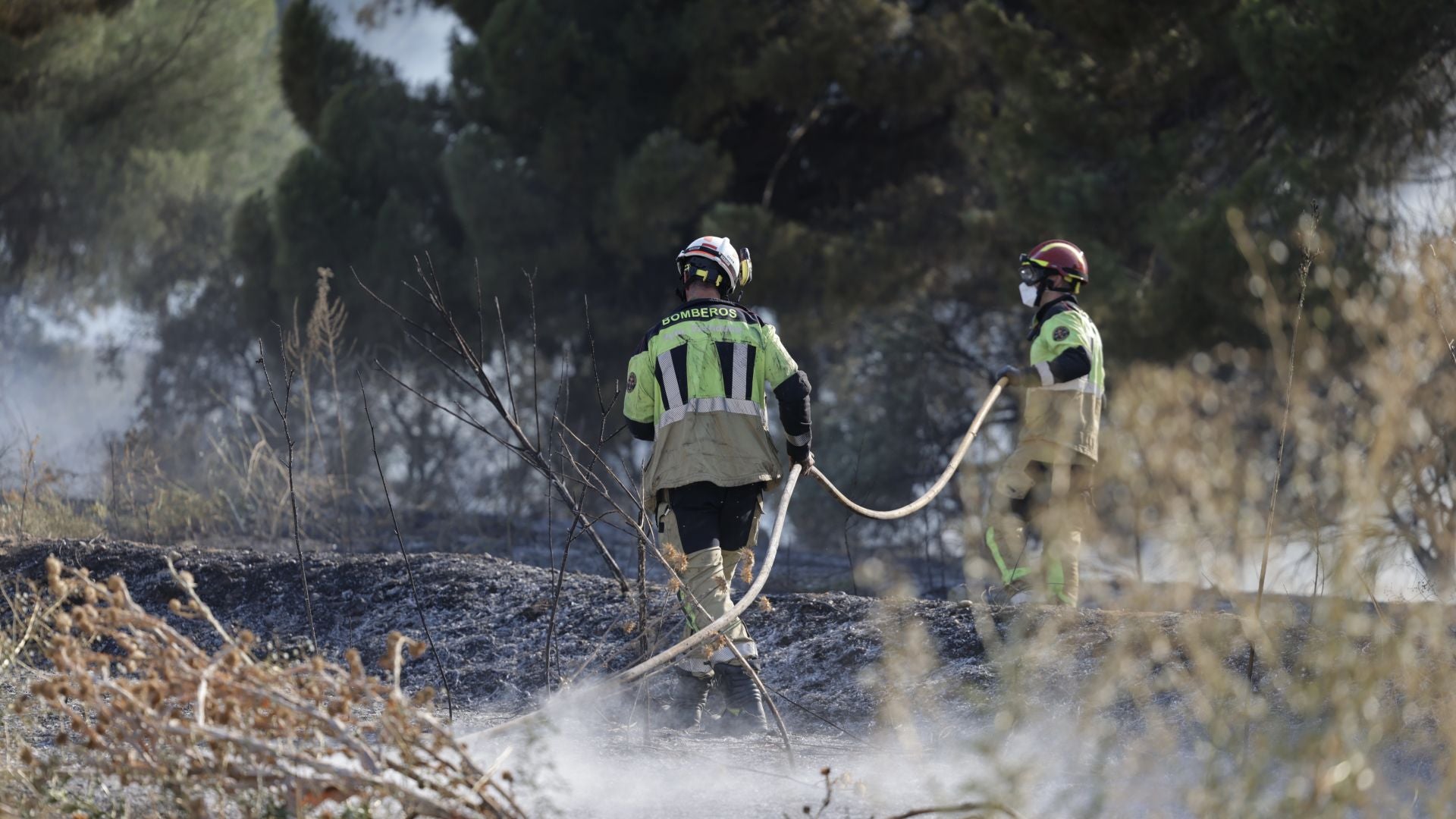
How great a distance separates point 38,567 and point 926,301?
1187 centimetres

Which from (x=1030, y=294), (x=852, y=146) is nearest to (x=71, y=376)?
(x=852, y=146)

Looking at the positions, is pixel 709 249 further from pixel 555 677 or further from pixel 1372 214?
pixel 1372 214

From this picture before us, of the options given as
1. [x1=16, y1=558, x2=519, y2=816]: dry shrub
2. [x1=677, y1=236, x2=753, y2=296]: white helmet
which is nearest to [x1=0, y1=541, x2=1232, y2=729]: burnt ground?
[x1=677, y1=236, x2=753, y2=296]: white helmet

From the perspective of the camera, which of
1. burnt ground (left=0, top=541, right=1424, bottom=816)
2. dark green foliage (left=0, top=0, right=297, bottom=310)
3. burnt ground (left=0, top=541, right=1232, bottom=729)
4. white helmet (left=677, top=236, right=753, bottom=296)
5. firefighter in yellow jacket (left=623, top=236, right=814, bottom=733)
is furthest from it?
dark green foliage (left=0, top=0, right=297, bottom=310)

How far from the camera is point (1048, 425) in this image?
6797 millimetres

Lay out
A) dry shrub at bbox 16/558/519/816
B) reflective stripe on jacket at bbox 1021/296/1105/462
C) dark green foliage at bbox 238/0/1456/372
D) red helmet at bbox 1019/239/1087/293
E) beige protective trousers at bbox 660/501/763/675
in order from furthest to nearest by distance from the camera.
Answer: dark green foliage at bbox 238/0/1456/372, red helmet at bbox 1019/239/1087/293, reflective stripe on jacket at bbox 1021/296/1105/462, beige protective trousers at bbox 660/501/763/675, dry shrub at bbox 16/558/519/816

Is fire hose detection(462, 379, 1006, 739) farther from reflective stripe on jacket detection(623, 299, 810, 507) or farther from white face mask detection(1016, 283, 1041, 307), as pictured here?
white face mask detection(1016, 283, 1041, 307)

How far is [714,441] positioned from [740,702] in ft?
3.06

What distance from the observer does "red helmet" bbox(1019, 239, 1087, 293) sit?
6.92 metres

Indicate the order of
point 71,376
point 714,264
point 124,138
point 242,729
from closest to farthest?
1. point 242,729
2. point 714,264
3. point 124,138
4. point 71,376

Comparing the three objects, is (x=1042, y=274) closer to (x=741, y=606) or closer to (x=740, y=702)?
(x=740, y=702)

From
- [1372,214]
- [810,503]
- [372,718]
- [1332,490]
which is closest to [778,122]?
[810,503]

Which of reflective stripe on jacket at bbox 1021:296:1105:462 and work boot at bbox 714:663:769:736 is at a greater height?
reflective stripe on jacket at bbox 1021:296:1105:462

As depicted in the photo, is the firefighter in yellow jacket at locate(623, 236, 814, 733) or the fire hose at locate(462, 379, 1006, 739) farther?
the firefighter in yellow jacket at locate(623, 236, 814, 733)
